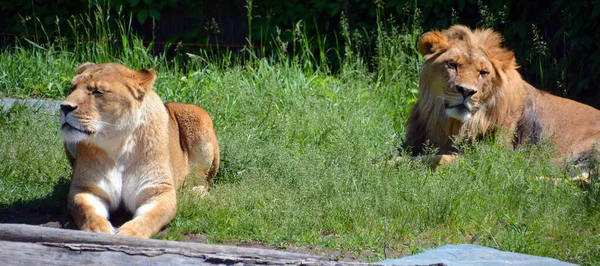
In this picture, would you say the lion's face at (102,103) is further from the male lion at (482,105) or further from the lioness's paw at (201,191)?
the male lion at (482,105)

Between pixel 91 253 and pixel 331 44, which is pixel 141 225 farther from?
pixel 331 44

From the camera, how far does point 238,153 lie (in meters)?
6.17

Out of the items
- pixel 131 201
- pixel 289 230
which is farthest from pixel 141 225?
pixel 289 230

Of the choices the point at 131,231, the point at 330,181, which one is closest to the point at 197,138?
the point at 330,181

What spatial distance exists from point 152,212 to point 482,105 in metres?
2.72

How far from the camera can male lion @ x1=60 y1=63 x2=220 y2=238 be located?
15.4 feet

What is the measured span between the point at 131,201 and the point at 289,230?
0.96 m

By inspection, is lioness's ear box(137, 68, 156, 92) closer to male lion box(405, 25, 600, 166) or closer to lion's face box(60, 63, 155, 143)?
Result: lion's face box(60, 63, 155, 143)

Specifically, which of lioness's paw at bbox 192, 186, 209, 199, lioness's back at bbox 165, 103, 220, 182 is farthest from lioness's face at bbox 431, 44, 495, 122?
lioness's paw at bbox 192, 186, 209, 199

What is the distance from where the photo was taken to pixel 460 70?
6.18m

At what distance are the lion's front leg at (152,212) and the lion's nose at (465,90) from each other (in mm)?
2258

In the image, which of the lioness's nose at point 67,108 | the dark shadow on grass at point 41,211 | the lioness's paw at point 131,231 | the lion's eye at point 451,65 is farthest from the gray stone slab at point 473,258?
the lion's eye at point 451,65

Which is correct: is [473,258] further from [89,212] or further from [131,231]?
[89,212]

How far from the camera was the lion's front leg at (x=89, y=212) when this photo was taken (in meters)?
4.52
